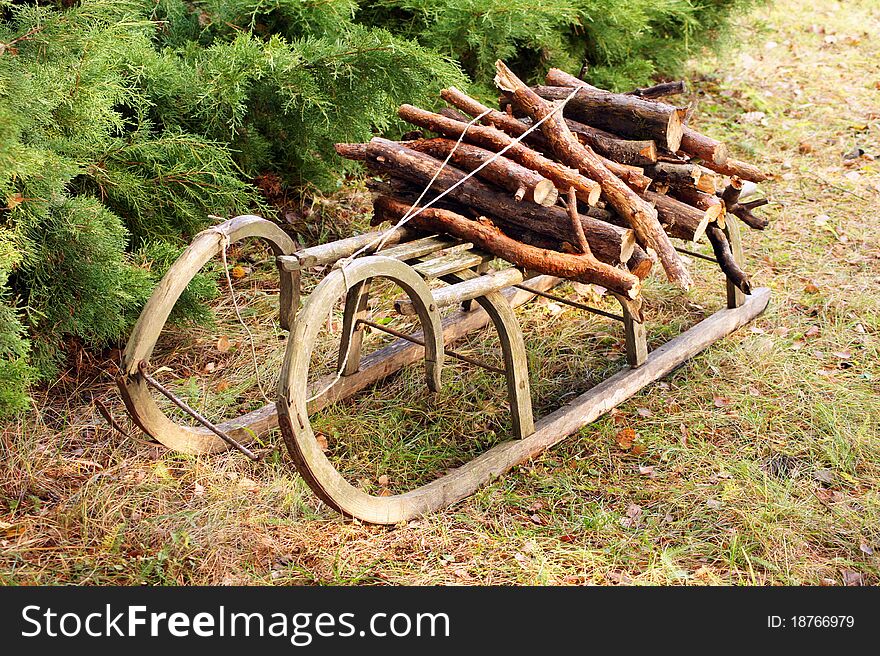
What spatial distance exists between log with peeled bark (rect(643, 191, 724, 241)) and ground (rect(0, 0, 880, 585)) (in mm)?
798

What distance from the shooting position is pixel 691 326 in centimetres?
446

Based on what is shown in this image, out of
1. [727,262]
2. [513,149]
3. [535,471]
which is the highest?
[513,149]

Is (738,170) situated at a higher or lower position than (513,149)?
lower

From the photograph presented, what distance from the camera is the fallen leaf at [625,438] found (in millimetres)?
3617

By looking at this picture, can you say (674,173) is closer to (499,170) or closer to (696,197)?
(696,197)

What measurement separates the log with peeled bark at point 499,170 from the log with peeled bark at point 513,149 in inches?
1.8

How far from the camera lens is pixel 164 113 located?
407 centimetres

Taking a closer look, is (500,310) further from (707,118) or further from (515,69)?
(707,118)

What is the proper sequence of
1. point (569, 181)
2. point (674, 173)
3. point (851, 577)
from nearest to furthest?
point (851, 577)
point (569, 181)
point (674, 173)

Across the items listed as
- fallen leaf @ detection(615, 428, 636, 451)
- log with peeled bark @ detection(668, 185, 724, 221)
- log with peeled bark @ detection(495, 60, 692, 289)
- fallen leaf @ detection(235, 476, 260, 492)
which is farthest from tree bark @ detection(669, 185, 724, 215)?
fallen leaf @ detection(235, 476, 260, 492)

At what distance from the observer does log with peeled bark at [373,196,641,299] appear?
10.3 ft

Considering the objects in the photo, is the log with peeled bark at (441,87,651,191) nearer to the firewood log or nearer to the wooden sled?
the firewood log

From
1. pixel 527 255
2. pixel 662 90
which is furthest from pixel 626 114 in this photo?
pixel 527 255

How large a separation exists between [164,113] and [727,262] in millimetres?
2587
